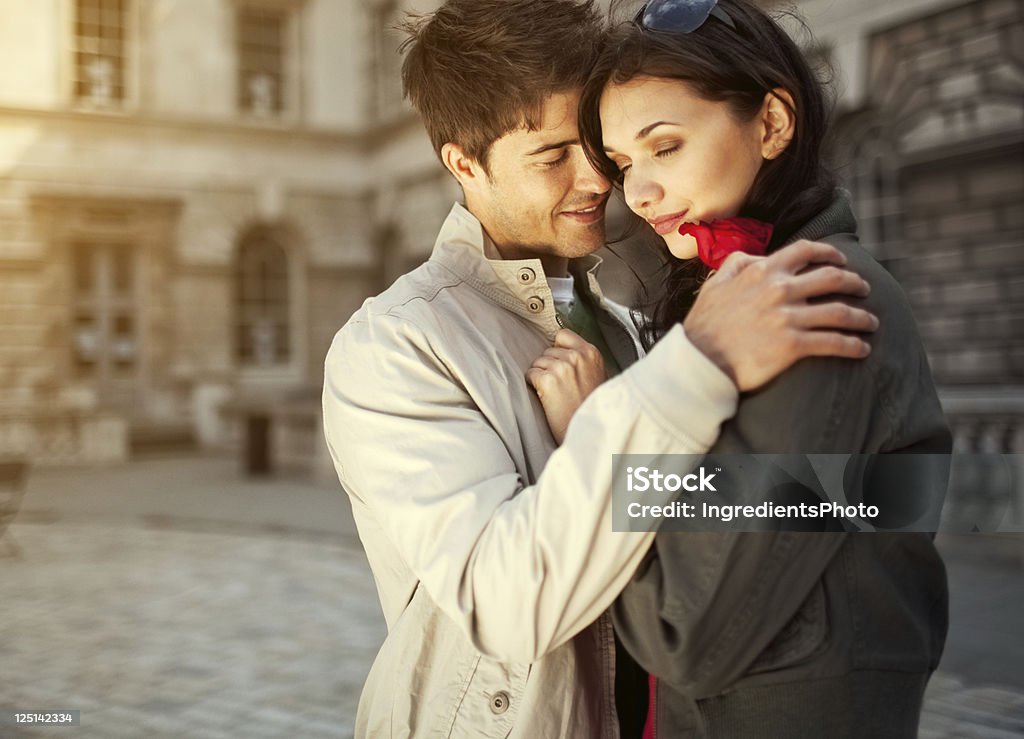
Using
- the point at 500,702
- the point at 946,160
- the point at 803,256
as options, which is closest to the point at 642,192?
the point at 803,256

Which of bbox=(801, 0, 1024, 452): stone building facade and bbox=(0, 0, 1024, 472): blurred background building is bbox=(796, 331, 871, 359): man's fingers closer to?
bbox=(801, 0, 1024, 452): stone building facade

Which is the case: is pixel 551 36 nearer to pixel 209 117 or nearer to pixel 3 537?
pixel 3 537

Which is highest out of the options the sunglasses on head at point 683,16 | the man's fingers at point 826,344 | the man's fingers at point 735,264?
the sunglasses on head at point 683,16

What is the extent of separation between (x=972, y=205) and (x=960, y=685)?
4.75 m

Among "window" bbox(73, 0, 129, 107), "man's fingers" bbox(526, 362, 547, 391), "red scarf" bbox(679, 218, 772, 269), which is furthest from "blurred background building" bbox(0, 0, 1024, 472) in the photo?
"red scarf" bbox(679, 218, 772, 269)

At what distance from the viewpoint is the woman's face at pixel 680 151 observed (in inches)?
43.1

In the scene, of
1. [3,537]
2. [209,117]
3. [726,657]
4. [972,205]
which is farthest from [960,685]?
[209,117]

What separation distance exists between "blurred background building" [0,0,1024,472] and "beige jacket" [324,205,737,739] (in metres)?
8.60

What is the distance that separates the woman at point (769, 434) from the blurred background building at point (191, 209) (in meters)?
8.91

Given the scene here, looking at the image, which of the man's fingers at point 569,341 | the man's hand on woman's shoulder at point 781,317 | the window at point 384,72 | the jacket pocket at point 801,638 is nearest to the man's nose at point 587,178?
the man's fingers at point 569,341

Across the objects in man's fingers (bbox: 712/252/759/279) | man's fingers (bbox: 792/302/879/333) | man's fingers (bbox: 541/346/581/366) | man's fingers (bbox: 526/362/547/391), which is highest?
man's fingers (bbox: 712/252/759/279)

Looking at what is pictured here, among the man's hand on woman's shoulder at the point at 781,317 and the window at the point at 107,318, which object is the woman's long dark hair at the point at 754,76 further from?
the window at the point at 107,318

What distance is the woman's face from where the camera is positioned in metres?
1.09

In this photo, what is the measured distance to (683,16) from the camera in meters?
1.10
